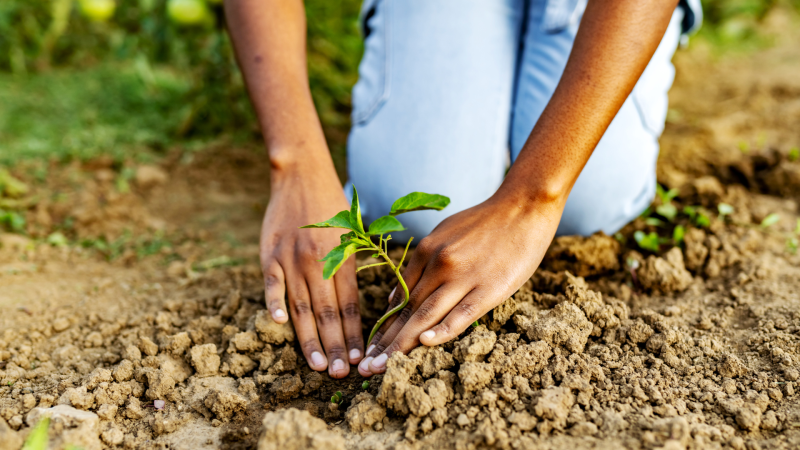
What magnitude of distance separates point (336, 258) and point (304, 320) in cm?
34

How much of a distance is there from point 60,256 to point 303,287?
3.70ft

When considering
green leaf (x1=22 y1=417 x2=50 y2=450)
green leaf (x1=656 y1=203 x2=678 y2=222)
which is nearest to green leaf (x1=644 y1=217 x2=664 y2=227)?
green leaf (x1=656 y1=203 x2=678 y2=222)

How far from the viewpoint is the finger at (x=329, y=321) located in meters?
1.41

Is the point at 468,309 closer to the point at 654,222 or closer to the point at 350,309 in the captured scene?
the point at 350,309

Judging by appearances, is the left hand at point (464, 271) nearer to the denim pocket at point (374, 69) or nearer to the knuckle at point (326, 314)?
the knuckle at point (326, 314)

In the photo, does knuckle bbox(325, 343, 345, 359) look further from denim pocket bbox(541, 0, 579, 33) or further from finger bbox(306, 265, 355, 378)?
denim pocket bbox(541, 0, 579, 33)

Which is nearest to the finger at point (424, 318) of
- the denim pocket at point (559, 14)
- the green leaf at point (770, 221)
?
the denim pocket at point (559, 14)

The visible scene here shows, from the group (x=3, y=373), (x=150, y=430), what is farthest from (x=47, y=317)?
(x=150, y=430)

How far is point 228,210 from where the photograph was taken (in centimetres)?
243

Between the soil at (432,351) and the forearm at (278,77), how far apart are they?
18.0 inches

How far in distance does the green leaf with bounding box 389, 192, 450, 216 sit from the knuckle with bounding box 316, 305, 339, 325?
371 mm

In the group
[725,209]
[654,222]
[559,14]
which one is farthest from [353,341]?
[725,209]

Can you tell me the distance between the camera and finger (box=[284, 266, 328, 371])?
1425mm

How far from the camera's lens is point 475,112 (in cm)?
196
